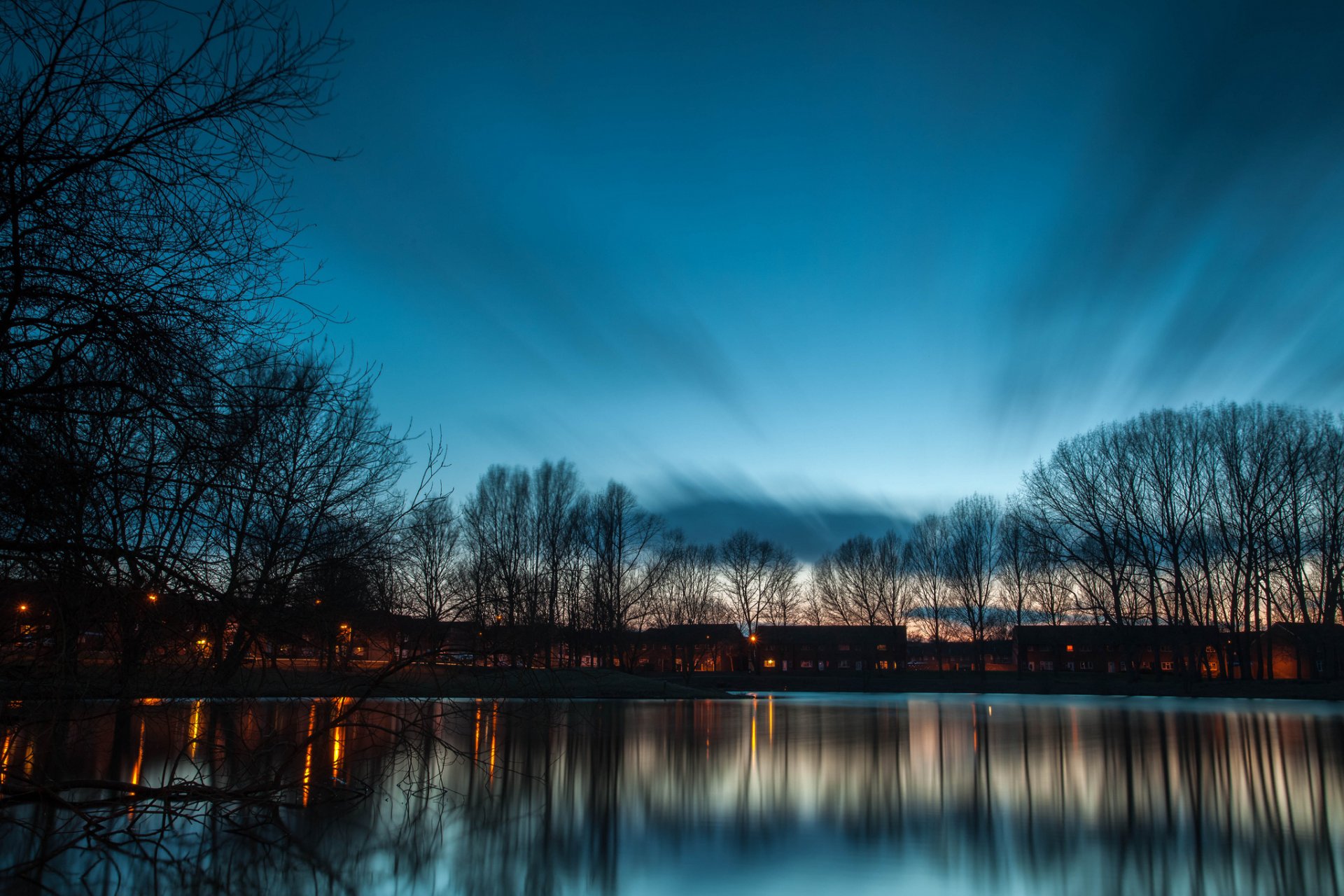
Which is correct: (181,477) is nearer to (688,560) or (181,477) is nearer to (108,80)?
(108,80)

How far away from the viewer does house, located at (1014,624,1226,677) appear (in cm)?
5166

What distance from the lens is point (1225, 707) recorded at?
37500 millimetres

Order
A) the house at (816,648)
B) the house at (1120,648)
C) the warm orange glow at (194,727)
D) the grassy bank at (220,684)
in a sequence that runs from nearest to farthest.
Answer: the grassy bank at (220,684) → the warm orange glow at (194,727) → the house at (1120,648) → the house at (816,648)

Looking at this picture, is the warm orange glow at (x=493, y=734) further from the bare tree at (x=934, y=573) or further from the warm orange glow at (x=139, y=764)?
the bare tree at (x=934, y=573)

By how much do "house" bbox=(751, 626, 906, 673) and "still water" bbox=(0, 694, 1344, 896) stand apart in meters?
80.6

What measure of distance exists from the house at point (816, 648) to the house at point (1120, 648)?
46.5 ft

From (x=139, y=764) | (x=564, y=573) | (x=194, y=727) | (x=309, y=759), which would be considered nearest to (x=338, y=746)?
(x=309, y=759)

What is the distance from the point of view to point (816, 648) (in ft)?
326

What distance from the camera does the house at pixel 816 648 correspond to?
3777 inches

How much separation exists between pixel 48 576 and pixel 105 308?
1.82m

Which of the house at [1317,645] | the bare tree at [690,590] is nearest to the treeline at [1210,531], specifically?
the house at [1317,645]

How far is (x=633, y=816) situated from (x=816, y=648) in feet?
306

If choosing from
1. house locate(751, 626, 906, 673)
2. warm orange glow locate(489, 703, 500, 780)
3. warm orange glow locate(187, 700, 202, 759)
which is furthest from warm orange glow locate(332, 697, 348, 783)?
house locate(751, 626, 906, 673)

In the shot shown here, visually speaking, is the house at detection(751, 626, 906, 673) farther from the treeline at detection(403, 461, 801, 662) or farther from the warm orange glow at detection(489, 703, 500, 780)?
the warm orange glow at detection(489, 703, 500, 780)
